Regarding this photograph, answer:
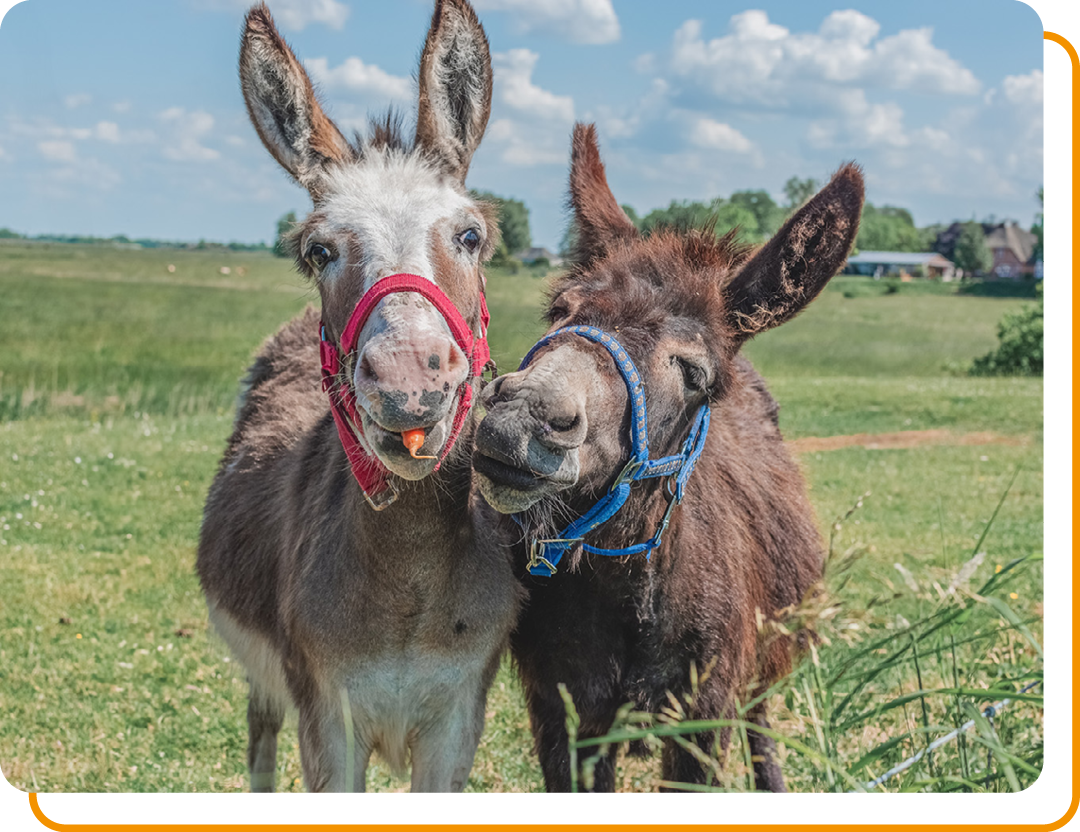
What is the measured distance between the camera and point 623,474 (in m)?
2.58

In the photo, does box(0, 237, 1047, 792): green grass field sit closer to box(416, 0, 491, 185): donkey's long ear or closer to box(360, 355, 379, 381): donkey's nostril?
box(416, 0, 491, 185): donkey's long ear

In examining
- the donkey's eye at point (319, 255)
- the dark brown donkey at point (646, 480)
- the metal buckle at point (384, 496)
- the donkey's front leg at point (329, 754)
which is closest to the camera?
the dark brown donkey at point (646, 480)

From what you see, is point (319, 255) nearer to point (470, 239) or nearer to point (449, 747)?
point (470, 239)

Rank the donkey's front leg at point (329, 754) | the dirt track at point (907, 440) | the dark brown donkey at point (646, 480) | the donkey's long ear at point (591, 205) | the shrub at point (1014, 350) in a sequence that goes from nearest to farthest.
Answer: the dark brown donkey at point (646, 480)
the donkey's front leg at point (329, 754)
the donkey's long ear at point (591, 205)
the dirt track at point (907, 440)
the shrub at point (1014, 350)

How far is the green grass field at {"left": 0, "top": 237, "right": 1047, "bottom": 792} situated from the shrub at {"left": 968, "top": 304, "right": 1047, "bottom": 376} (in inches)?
42.4

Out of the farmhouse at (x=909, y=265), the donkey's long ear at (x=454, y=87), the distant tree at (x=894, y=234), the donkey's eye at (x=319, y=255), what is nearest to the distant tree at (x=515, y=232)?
the donkey's long ear at (x=454, y=87)

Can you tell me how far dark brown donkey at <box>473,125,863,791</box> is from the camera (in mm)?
2410

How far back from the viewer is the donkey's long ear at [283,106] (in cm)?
289

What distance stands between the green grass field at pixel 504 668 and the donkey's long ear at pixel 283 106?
0.43 metres

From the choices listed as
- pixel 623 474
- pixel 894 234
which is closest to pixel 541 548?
pixel 623 474

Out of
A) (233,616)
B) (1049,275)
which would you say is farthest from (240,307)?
(1049,275)

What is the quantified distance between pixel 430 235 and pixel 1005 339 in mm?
24286

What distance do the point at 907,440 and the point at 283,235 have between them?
1256 centimetres

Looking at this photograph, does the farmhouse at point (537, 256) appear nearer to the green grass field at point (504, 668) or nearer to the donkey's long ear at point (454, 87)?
the green grass field at point (504, 668)
